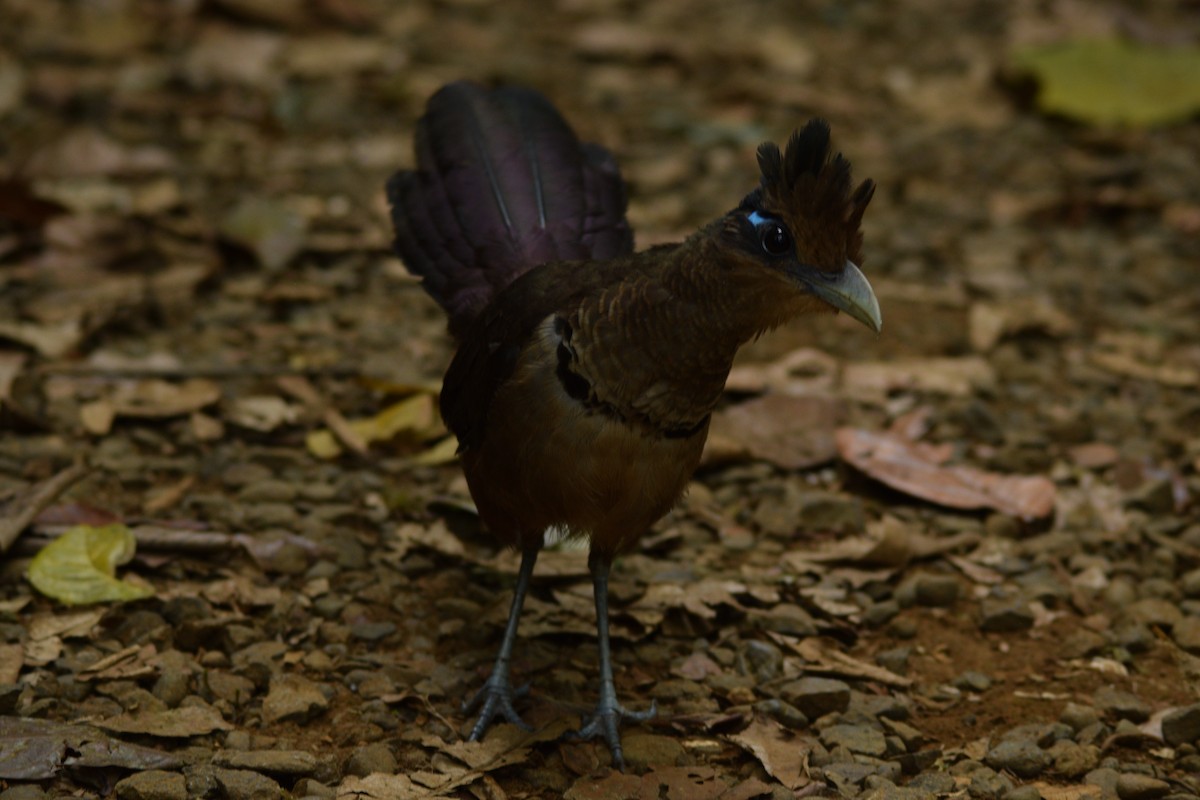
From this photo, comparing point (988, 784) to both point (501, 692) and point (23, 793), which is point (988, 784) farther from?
point (23, 793)

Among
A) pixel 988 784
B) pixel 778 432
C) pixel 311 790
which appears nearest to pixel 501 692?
pixel 311 790

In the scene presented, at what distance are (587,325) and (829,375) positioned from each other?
2.49m

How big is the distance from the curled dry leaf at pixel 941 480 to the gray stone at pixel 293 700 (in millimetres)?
2384

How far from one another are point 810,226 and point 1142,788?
1.75 m

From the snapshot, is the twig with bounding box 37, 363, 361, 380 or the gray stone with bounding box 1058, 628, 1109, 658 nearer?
the gray stone with bounding box 1058, 628, 1109, 658

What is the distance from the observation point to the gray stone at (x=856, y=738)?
413 cm

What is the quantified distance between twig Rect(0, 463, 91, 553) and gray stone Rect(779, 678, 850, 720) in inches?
95.0

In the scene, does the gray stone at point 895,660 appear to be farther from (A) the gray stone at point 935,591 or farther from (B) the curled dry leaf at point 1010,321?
(B) the curled dry leaf at point 1010,321

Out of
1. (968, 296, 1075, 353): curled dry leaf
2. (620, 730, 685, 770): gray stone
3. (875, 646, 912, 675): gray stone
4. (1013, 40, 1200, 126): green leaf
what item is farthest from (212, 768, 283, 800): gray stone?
(1013, 40, 1200, 126): green leaf

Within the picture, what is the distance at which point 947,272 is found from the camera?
24.0ft

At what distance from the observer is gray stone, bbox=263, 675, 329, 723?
159 inches

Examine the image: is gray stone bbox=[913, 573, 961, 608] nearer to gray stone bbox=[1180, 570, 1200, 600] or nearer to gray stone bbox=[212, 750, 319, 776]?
gray stone bbox=[1180, 570, 1200, 600]

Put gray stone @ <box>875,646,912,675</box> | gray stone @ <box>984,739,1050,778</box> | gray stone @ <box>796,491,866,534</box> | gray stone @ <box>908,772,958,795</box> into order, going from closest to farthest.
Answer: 1. gray stone @ <box>908,772,958,795</box>
2. gray stone @ <box>984,739,1050,778</box>
3. gray stone @ <box>875,646,912,675</box>
4. gray stone @ <box>796,491,866,534</box>

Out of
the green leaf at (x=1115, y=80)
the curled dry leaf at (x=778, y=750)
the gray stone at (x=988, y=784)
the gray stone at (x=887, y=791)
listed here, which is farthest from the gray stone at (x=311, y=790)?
the green leaf at (x=1115, y=80)
